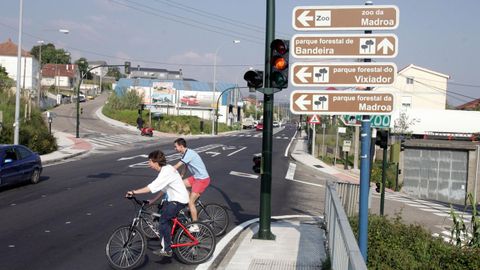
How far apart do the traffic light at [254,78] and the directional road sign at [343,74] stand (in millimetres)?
2295

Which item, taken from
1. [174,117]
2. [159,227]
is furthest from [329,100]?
[174,117]

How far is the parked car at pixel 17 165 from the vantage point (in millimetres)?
16203

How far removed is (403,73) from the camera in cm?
7350

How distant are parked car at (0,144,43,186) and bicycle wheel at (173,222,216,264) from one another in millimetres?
9395

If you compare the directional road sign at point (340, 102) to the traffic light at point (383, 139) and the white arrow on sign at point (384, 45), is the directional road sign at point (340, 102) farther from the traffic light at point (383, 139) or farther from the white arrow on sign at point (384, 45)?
the traffic light at point (383, 139)

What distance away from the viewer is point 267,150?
10688 millimetres

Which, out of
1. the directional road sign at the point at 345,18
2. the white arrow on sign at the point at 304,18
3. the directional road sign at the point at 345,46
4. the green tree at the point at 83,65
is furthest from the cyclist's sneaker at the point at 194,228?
the green tree at the point at 83,65

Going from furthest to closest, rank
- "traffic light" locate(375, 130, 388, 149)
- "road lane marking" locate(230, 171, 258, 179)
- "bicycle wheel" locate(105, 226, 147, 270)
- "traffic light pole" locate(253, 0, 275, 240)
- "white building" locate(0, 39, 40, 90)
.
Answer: "white building" locate(0, 39, 40, 90) → "road lane marking" locate(230, 171, 258, 179) → "traffic light" locate(375, 130, 388, 149) → "traffic light pole" locate(253, 0, 275, 240) → "bicycle wheel" locate(105, 226, 147, 270)

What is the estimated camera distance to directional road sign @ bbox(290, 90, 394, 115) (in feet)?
25.8

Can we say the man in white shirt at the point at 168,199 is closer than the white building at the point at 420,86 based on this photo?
Yes

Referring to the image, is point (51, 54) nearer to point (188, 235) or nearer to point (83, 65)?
point (83, 65)

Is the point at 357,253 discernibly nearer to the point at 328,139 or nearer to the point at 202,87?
the point at 328,139

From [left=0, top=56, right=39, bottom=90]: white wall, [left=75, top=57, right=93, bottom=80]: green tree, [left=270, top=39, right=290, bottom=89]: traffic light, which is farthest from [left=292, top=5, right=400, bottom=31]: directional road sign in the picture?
[left=75, top=57, right=93, bottom=80]: green tree

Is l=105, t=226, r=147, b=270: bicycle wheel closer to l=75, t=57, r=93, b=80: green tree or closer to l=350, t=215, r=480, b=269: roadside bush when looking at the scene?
l=350, t=215, r=480, b=269: roadside bush
